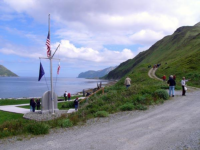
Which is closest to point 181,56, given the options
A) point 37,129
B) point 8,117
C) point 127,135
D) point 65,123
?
point 8,117

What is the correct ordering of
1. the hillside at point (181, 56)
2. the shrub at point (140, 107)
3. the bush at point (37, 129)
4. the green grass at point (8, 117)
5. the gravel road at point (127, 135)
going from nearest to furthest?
the gravel road at point (127, 135)
the bush at point (37, 129)
the shrub at point (140, 107)
the green grass at point (8, 117)
the hillside at point (181, 56)

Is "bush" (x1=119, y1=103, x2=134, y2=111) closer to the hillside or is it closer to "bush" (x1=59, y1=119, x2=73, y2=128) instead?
"bush" (x1=59, y1=119, x2=73, y2=128)

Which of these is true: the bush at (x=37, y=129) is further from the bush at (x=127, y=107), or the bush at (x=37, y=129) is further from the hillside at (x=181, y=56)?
the hillside at (x=181, y=56)

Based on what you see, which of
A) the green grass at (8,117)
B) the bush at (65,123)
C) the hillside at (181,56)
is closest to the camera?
the bush at (65,123)

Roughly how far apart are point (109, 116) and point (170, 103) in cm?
463

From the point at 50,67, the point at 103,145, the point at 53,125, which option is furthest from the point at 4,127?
the point at 50,67

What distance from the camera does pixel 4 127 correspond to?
881 centimetres

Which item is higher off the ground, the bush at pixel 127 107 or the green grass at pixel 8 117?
the bush at pixel 127 107

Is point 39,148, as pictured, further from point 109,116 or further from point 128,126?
point 109,116

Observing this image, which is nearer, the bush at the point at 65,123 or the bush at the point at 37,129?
the bush at the point at 37,129

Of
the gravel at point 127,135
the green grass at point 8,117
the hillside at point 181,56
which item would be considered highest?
the hillside at point 181,56

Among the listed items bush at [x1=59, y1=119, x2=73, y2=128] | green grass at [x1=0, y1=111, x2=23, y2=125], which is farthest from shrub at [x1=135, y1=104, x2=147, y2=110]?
green grass at [x1=0, y1=111, x2=23, y2=125]

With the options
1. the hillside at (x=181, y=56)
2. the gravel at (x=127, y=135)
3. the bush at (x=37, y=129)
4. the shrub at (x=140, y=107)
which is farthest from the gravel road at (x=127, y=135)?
the hillside at (x=181, y=56)

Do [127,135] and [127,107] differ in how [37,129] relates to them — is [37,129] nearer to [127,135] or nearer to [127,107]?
[127,135]
